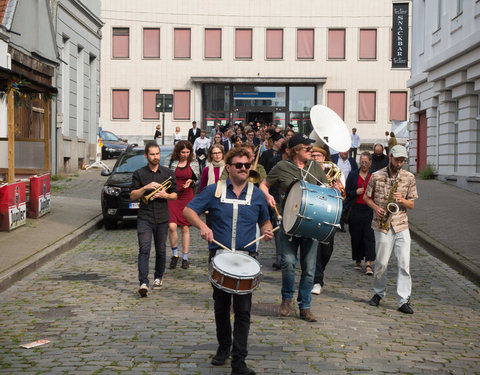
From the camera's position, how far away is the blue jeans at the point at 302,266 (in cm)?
769

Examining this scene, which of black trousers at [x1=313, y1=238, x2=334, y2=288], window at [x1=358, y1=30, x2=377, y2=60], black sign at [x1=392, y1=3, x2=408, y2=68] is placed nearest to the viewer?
black trousers at [x1=313, y1=238, x2=334, y2=288]

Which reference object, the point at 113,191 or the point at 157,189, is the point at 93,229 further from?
the point at 157,189

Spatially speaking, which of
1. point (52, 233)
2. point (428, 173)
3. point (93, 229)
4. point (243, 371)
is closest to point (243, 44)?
point (428, 173)

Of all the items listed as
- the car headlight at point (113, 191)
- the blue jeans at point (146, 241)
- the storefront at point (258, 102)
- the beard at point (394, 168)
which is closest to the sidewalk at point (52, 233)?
the car headlight at point (113, 191)

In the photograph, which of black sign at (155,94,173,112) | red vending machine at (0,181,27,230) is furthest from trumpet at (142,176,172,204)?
black sign at (155,94,173,112)

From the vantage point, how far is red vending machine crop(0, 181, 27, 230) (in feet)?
44.3

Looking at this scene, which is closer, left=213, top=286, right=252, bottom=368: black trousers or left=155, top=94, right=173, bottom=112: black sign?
left=213, top=286, right=252, bottom=368: black trousers

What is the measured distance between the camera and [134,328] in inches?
286

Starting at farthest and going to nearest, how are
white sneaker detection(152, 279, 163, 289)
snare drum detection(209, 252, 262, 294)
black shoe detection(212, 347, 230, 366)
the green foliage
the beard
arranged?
the green foliage < white sneaker detection(152, 279, 163, 289) < the beard < black shoe detection(212, 347, 230, 366) < snare drum detection(209, 252, 262, 294)

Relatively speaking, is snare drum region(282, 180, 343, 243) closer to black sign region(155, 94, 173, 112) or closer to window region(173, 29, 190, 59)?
black sign region(155, 94, 173, 112)

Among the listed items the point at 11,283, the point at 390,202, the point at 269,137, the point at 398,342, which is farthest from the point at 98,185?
the point at 398,342

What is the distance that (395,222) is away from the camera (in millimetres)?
8414

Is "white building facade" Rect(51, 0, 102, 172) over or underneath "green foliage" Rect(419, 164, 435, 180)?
over

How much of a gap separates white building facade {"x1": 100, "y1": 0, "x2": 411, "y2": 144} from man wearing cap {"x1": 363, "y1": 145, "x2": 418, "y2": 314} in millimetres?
38073
